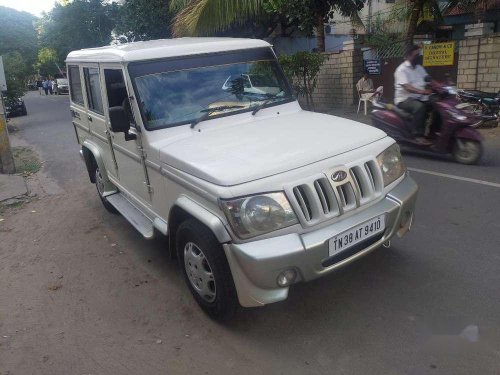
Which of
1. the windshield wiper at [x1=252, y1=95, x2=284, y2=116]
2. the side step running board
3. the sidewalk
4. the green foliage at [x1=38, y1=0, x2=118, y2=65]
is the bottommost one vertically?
the sidewalk

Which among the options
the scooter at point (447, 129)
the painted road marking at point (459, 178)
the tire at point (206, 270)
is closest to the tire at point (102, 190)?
the tire at point (206, 270)

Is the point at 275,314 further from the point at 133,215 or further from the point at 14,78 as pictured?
the point at 14,78

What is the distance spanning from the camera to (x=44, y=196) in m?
7.23

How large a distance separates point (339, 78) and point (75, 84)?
9.15m

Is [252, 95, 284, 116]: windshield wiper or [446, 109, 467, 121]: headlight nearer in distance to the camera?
[252, 95, 284, 116]: windshield wiper

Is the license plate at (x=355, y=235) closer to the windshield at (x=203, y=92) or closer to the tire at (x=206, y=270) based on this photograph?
the tire at (x=206, y=270)

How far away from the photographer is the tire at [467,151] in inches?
259

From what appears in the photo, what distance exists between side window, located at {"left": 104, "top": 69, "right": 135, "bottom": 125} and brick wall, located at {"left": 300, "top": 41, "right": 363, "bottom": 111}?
381 inches

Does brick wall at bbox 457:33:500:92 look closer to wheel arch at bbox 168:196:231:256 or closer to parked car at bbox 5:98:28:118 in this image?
wheel arch at bbox 168:196:231:256

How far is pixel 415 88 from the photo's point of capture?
709 cm

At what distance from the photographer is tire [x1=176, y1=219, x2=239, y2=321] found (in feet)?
9.79

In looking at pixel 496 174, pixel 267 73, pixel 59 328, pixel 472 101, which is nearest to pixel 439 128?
pixel 496 174

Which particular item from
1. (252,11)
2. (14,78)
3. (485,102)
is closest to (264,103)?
(485,102)

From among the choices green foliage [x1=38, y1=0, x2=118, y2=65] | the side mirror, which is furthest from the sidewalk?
green foliage [x1=38, y1=0, x2=118, y2=65]
